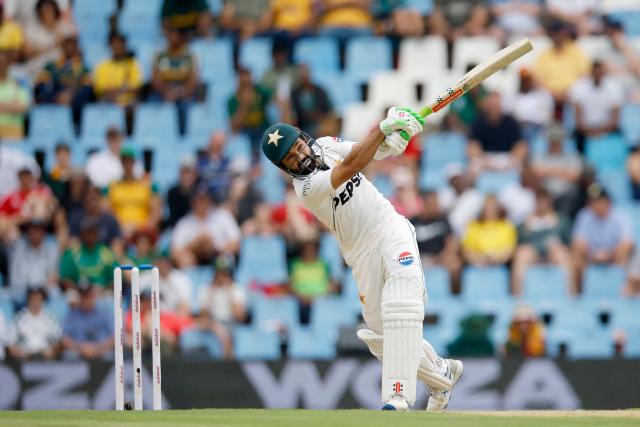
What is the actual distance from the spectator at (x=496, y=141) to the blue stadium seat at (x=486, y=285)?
4.66 feet

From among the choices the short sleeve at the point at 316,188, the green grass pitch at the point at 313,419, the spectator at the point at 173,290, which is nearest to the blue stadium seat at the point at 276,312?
the spectator at the point at 173,290

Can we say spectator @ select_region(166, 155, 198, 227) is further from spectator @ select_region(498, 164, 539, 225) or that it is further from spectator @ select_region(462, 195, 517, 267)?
spectator @ select_region(498, 164, 539, 225)

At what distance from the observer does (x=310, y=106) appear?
47.0 ft

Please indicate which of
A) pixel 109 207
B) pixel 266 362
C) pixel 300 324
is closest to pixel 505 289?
pixel 300 324

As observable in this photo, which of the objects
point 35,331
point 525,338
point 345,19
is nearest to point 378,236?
point 525,338

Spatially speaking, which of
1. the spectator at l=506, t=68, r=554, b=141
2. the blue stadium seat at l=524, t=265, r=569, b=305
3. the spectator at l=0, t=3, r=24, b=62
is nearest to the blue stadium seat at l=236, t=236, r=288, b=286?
the blue stadium seat at l=524, t=265, r=569, b=305

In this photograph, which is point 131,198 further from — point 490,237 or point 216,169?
point 490,237

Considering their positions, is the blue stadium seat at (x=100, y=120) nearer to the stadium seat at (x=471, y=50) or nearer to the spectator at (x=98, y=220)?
the spectator at (x=98, y=220)

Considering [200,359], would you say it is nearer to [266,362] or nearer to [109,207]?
[266,362]

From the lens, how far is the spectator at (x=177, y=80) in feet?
49.0

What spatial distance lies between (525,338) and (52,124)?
6.05 m

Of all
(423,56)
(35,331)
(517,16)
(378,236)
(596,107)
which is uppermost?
(517,16)

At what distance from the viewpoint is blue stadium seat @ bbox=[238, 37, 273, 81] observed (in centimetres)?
1507

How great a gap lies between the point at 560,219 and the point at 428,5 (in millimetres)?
3598
